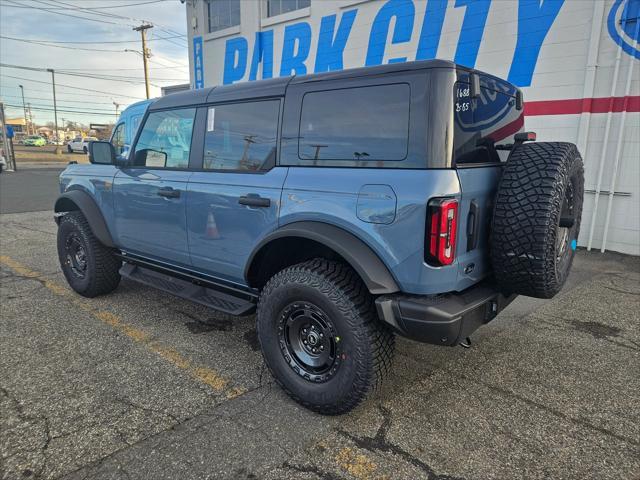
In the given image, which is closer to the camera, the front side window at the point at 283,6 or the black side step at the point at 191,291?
the black side step at the point at 191,291

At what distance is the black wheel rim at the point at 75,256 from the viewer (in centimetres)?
439

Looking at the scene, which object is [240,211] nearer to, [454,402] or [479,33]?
[454,402]

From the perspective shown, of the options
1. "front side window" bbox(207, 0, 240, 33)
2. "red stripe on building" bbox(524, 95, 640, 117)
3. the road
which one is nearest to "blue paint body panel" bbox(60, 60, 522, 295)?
"red stripe on building" bbox(524, 95, 640, 117)

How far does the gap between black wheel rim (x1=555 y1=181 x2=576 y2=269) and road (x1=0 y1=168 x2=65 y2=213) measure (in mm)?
11012

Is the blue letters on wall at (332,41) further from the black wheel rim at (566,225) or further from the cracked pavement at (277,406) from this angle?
the black wheel rim at (566,225)

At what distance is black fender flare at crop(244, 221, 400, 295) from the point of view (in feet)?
7.40

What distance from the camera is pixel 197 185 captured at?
10.5ft

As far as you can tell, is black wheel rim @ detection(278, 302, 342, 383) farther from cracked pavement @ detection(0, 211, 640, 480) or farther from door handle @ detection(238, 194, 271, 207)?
door handle @ detection(238, 194, 271, 207)

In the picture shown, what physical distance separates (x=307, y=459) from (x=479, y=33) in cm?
723

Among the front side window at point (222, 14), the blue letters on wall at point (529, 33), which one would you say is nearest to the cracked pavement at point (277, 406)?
the blue letters on wall at point (529, 33)

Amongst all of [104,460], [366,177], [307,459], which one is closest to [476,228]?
[366,177]

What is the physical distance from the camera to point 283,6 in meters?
10.1

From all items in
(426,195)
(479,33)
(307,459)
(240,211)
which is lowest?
(307,459)

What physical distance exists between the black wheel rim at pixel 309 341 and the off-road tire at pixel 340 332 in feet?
0.11
